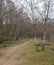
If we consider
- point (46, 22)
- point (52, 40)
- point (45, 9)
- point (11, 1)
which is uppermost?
point (11, 1)

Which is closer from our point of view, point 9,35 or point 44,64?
point 44,64

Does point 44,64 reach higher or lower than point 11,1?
lower

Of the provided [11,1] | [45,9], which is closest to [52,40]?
[11,1]

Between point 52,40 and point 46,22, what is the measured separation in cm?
1942

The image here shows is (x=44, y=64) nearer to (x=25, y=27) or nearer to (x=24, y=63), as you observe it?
(x=24, y=63)

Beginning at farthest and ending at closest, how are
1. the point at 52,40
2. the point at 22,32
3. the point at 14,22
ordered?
the point at 22,32, the point at 14,22, the point at 52,40

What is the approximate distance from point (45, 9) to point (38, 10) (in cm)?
193

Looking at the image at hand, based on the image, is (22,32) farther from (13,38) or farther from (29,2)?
(29,2)

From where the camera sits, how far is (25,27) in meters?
61.2

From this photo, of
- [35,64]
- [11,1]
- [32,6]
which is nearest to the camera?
[35,64]

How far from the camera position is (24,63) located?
14.0 m

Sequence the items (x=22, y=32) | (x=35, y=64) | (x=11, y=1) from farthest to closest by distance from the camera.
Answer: (x=22, y=32), (x=11, y=1), (x=35, y=64)

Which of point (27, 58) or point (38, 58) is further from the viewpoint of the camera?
point (38, 58)

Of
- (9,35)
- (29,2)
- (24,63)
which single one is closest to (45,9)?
(29,2)
